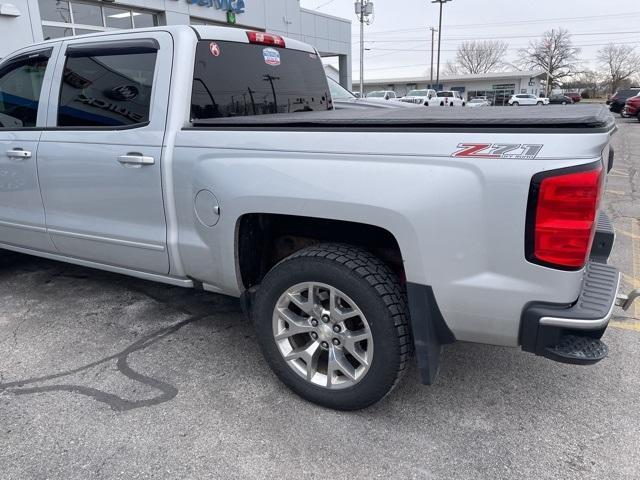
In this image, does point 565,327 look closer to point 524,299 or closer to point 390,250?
point 524,299

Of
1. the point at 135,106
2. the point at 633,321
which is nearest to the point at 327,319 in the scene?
the point at 135,106

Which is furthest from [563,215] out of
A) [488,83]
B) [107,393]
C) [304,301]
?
[488,83]

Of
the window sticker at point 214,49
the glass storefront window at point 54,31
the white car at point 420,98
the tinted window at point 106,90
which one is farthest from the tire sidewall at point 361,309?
the white car at point 420,98

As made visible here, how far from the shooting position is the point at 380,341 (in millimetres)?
2445

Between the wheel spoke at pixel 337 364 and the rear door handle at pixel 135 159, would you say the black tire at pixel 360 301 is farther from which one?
the rear door handle at pixel 135 159

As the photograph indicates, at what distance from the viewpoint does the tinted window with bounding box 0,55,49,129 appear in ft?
12.2

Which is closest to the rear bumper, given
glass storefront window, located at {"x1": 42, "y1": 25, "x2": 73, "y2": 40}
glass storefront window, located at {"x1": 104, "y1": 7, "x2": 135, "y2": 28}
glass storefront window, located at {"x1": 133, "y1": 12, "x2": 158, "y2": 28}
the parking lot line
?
the parking lot line

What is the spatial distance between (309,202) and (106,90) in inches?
68.1

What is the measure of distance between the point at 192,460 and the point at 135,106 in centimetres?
204

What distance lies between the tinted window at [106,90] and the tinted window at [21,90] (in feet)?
1.03

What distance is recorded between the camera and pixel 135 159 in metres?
3.06

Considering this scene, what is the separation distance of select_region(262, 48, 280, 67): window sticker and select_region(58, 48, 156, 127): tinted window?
898 millimetres

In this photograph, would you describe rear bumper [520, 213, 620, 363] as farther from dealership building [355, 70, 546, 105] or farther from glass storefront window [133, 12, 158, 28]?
dealership building [355, 70, 546, 105]

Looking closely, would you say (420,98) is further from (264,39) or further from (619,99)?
(264,39)
